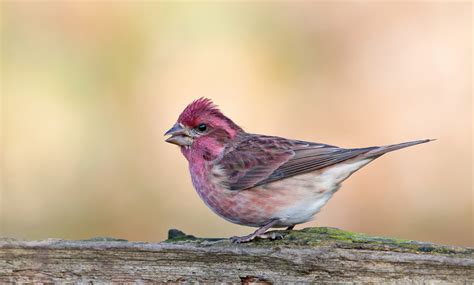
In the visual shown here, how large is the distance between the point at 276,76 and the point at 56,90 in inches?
82.8

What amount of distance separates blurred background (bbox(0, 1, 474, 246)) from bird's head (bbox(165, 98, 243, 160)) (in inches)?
84.6

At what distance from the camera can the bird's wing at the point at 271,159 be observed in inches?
201

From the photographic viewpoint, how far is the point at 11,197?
772 centimetres

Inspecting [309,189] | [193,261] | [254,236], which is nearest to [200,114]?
[309,189]

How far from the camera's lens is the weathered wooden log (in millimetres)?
3367

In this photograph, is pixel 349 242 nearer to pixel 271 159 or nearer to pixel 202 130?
pixel 271 159

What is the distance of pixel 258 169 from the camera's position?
206 inches

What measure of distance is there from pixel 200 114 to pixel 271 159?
510 mm

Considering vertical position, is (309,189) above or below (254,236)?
above

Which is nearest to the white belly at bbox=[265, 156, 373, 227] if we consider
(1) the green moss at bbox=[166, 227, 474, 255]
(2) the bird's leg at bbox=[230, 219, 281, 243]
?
(2) the bird's leg at bbox=[230, 219, 281, 243]

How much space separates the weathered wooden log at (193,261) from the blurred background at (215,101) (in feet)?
12.8

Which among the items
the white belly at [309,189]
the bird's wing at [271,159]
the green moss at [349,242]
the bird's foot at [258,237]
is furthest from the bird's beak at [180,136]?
the green moss at [349,242]

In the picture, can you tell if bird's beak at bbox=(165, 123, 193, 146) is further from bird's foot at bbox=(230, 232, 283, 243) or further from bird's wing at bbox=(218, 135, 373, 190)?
bird's foot at bbox=(230, 232, 283, 243)

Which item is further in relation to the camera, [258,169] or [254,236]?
[258,169]
